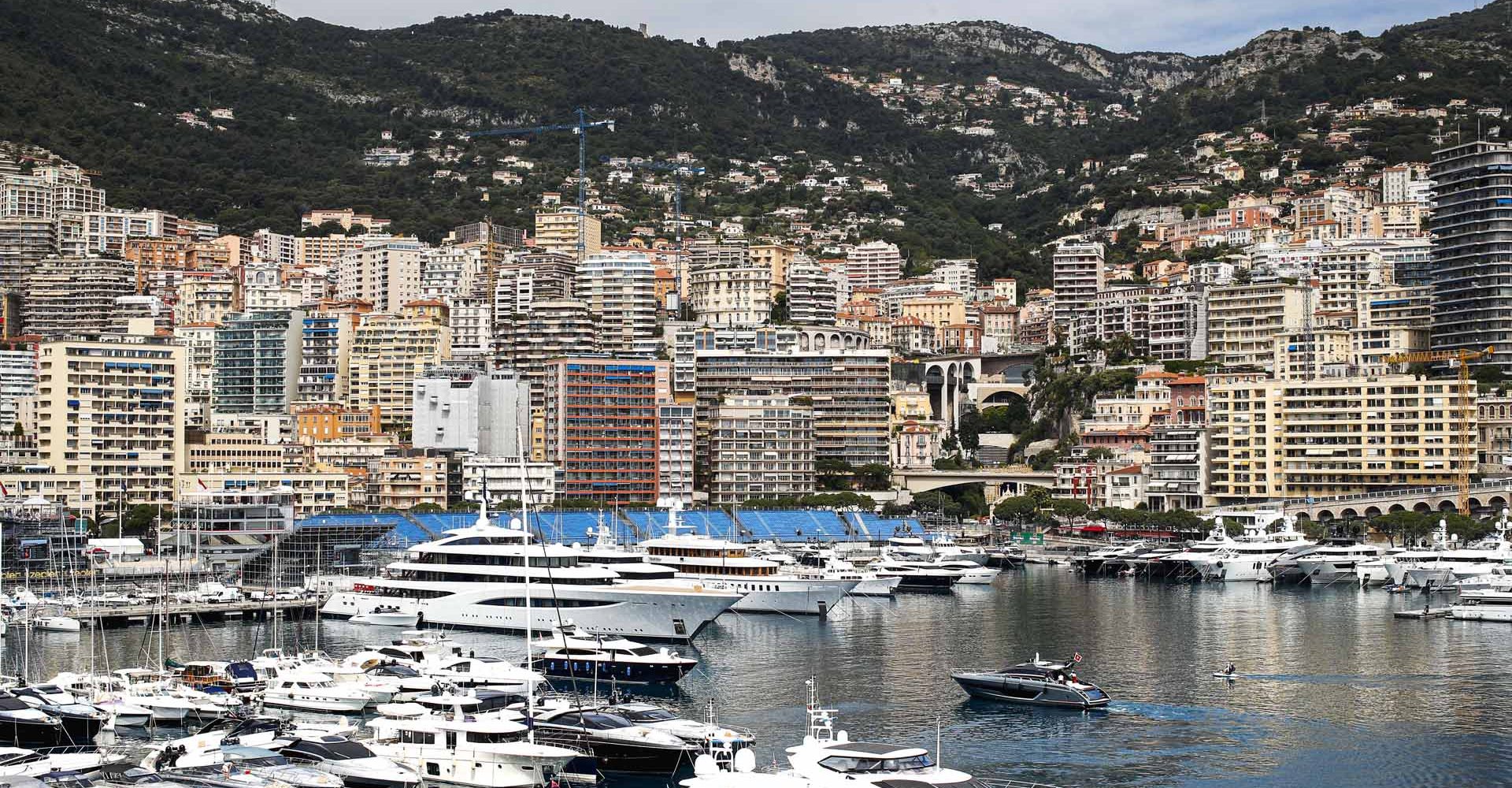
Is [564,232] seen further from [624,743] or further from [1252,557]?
[624,743]

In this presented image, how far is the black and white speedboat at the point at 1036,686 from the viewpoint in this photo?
49.7 m

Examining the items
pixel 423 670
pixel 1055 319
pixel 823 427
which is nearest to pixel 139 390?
pixel 823 427

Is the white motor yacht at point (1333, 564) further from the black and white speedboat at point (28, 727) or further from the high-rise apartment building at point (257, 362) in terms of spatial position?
the high-rise apartment building at point (257, 362)

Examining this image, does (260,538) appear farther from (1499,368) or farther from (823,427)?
(1499,368)

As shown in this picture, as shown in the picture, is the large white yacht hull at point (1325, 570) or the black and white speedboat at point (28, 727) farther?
the large white yacht hull at point (1325, 570)

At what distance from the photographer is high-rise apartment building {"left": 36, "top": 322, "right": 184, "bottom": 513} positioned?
343 ft

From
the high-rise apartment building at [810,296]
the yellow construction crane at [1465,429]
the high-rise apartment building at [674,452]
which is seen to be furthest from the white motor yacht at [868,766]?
the high-rise apartment building at [810,296]

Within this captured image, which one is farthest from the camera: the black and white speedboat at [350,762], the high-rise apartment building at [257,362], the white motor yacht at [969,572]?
the high-rise apartment building at [257,362]

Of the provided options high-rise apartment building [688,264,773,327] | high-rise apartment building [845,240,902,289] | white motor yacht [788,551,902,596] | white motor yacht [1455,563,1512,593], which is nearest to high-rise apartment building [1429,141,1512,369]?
white motor yacht [1455,563,1512,593]

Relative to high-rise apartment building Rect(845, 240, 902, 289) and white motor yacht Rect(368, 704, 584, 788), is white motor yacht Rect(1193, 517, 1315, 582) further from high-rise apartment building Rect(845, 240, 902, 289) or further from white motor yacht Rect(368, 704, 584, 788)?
high-rise apartment building Rect(845, 240, 902, 289)

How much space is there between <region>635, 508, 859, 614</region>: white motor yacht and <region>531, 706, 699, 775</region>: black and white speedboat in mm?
32947

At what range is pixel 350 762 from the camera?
37156mm

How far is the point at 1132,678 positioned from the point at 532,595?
66.7 ft

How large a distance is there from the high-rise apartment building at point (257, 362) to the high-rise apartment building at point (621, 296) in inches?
908
